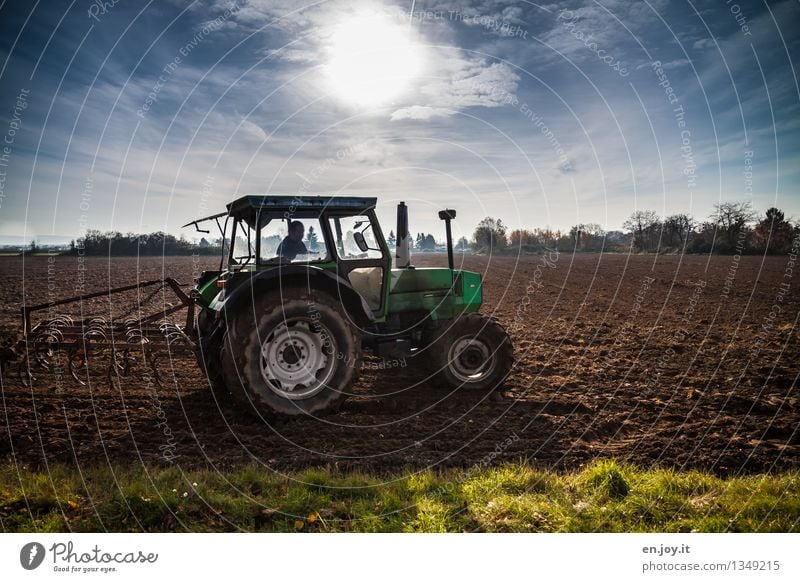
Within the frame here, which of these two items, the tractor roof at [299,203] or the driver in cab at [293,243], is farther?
the driver in cab at [293,243]

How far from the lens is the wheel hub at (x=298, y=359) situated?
225 inches

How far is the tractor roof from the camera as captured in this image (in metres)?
5.86

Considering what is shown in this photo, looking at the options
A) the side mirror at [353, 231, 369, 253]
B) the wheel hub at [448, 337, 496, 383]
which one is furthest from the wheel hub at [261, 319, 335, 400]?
the wheel hub at [448, 337, 496, 383]

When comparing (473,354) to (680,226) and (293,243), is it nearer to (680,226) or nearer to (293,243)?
(293,243)

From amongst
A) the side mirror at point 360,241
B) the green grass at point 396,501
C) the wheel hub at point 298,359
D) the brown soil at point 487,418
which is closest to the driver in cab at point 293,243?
the side mirror at point 360,241

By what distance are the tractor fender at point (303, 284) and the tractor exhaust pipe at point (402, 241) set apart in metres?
1.02

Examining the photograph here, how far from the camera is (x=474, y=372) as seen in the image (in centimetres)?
712

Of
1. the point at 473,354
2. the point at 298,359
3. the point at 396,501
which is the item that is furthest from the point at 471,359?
the point at 396,501

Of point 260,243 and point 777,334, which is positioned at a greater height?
point 260,243

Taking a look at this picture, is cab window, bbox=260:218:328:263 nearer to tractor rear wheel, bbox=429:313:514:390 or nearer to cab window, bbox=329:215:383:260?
cab window, bbox=329:215:383:260

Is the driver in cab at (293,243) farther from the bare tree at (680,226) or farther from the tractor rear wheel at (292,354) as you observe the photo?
the bare tree at (680,226)
